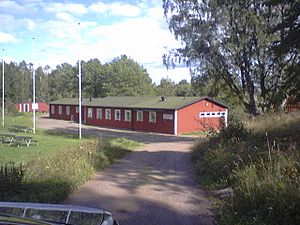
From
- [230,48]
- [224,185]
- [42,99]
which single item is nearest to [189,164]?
[224,185]

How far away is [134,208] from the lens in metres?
8.53

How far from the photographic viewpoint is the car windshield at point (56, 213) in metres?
3.79

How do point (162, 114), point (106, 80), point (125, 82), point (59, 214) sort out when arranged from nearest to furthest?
point (59, 214) → point (162, 114) → point (125, 82) → point (106, 80)

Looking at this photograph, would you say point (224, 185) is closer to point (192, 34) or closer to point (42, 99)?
point (192, 34)

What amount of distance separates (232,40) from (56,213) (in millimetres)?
29898

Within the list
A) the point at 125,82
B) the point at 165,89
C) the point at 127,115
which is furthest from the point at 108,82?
the point at 127,115

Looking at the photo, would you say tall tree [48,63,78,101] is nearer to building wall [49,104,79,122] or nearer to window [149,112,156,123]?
building wall [49,104,79,122]

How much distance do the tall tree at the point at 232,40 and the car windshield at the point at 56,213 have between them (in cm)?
2839

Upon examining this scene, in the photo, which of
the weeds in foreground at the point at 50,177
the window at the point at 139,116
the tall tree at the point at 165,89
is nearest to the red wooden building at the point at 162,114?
the window at the point at 139,116

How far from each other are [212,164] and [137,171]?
8.63 ft

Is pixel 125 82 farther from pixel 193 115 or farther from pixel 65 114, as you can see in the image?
pixel 193 115

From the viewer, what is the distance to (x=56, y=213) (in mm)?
4102

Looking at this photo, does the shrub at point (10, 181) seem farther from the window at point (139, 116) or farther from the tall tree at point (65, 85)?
the tall tree at point (65, 85)

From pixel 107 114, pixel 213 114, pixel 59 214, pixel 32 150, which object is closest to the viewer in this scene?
pixel 59 214
